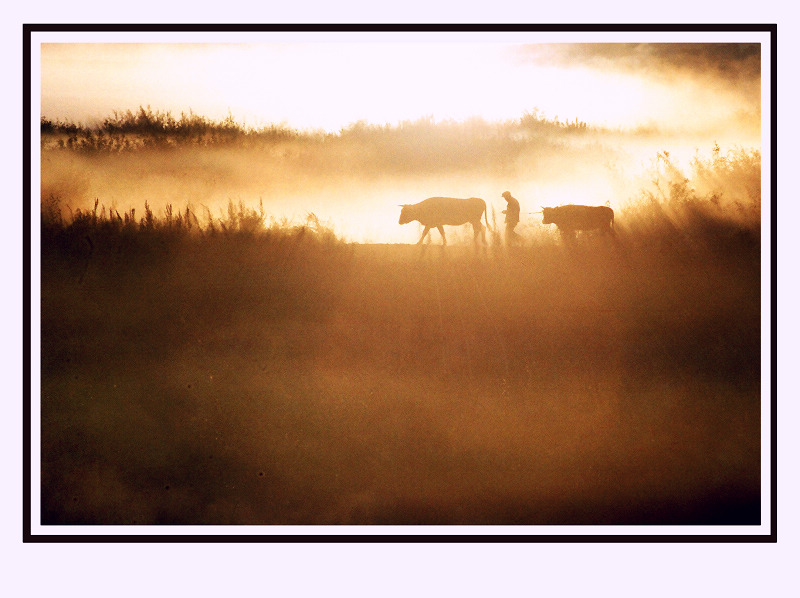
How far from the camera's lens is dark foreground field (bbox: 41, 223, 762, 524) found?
2299 millimetres

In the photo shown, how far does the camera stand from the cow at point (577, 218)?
2.32 metres

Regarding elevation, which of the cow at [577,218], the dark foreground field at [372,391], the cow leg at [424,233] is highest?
the cow at [577,218]

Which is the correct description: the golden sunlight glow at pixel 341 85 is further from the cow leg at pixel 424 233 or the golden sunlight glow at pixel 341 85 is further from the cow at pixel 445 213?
the cow leg at pixel 424 233

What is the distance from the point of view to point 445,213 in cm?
232

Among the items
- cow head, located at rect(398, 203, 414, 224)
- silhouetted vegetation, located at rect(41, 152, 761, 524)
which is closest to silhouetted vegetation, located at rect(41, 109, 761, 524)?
silhouetted vegetation, located at rect(41, 152, 761, 524)

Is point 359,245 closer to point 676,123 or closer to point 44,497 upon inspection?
point 676,123

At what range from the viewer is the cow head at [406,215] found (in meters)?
2.33

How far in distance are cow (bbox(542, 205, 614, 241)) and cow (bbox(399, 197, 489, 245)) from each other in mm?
306

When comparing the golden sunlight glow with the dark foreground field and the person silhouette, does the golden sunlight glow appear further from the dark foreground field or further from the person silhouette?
the dark foreground field

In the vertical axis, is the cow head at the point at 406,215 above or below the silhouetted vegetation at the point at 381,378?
above

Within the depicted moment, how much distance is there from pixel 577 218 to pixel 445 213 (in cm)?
61

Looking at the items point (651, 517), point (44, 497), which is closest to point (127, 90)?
point (44, 497)

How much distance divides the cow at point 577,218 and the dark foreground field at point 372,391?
0.07 m

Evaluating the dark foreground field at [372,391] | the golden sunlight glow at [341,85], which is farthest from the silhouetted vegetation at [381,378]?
the golden sunlight glow at [341,85]
